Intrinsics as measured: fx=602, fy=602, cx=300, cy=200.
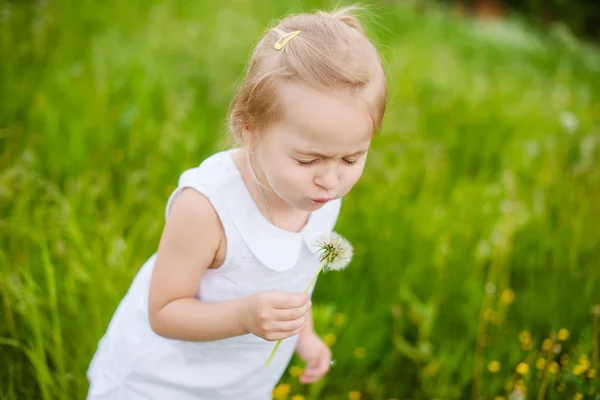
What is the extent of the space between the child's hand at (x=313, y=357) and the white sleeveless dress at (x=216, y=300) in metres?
0.15

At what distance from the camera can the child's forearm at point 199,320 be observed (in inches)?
48.0

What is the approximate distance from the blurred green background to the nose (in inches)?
17.1

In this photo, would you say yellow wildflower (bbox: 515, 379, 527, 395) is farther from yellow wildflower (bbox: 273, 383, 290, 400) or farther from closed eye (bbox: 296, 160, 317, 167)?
closed eye (bbox: 296, 160, 317, 167)

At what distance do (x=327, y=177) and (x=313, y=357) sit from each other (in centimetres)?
64

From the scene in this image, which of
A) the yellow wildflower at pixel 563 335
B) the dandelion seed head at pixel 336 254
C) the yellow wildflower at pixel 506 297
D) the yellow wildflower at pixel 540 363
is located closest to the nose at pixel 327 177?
the dandelion seed head at pixel 336 254

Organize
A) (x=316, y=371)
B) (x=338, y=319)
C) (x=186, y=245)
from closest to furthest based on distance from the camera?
1. (x=186, y=245)
2. (x=316, y=371)
3. (x=338, y=319)

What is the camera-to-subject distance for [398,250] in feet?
8.30

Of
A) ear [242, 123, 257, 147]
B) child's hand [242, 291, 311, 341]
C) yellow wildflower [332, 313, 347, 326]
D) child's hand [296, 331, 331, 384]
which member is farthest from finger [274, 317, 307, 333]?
yellow wildflower [332, 313, 347, 326]

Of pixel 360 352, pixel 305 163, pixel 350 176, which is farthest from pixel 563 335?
pixel 305 163

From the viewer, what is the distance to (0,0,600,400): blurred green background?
6.00ft

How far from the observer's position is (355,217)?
8.95ft

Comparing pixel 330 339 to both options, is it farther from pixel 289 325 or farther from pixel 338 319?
pixel 289 325

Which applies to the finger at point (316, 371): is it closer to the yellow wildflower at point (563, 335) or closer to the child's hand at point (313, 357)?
the child's hand at point (313, 357)

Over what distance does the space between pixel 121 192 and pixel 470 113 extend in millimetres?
2397
